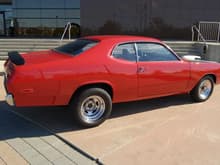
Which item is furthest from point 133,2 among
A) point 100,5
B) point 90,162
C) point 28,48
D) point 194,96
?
point 90,162

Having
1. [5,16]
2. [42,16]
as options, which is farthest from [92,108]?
[5,16]

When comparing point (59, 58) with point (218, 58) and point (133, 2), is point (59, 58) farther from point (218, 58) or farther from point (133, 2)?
point (133, 2)

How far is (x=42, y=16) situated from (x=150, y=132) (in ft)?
60.0

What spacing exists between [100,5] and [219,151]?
632 inches

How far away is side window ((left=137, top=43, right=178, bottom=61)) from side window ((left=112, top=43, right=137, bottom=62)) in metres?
0.15

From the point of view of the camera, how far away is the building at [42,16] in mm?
21375

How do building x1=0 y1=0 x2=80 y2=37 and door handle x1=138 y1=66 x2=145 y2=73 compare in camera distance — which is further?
building x1=0 y1=0 x2=80 y2=37

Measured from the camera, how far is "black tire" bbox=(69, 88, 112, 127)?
5266 millimetres

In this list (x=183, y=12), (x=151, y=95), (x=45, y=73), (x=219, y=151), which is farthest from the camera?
(x=183, y=12)

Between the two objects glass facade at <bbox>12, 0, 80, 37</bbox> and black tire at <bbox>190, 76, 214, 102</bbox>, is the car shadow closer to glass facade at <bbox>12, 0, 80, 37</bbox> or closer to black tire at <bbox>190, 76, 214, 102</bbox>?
black tire at <bbox>190, 76, 214, 102</bbox>

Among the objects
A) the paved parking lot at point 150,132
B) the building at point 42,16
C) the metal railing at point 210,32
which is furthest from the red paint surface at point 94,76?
the building at point 42,16

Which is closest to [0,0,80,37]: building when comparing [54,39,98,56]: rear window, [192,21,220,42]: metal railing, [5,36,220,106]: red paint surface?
[192,21,220,42]: metal railing

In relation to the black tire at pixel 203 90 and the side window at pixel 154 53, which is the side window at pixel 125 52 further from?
the black tire at pixel 203 90

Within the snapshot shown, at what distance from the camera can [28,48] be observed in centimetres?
Answer: 1351
